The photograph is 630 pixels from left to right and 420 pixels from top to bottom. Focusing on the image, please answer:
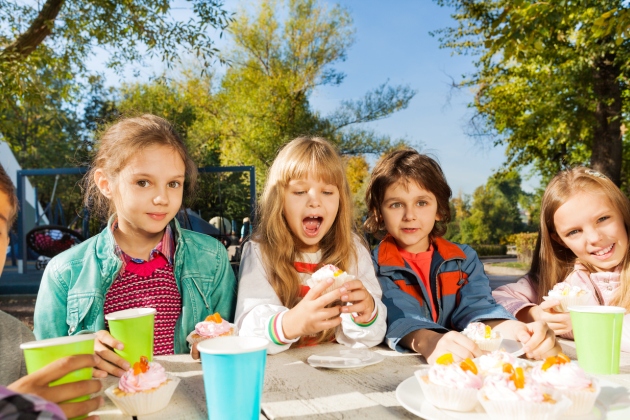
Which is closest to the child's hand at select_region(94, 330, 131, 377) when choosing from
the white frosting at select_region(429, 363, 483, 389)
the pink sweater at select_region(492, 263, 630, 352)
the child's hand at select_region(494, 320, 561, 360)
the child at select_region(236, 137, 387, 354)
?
the child at select_region(236, 137, 387, 354)

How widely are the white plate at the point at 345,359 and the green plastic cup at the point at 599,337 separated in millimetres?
581

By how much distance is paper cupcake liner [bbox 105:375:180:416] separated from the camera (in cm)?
108

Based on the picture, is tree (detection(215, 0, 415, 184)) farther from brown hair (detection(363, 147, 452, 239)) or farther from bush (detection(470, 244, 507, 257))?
brown hair (detection(363, 147, 452, 239))

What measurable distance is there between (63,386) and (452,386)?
82 centimetres

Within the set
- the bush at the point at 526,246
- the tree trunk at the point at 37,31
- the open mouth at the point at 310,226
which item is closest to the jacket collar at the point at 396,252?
the open mouth at the point at 310,226

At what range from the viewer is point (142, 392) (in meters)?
1.08

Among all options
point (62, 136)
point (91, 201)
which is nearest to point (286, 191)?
point (91, 201)

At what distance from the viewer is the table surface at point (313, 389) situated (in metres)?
1.06

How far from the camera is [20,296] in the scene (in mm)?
8391

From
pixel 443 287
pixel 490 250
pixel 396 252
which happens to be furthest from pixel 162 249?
pixel 490 250

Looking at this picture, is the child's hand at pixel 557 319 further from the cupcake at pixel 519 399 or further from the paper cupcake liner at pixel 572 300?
the cupcake at pixel 519 399

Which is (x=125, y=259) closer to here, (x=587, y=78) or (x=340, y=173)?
(x=340, y=173)

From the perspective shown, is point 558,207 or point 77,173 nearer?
point 558,207

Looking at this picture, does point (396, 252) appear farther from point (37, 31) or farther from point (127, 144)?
point (37, 31)
